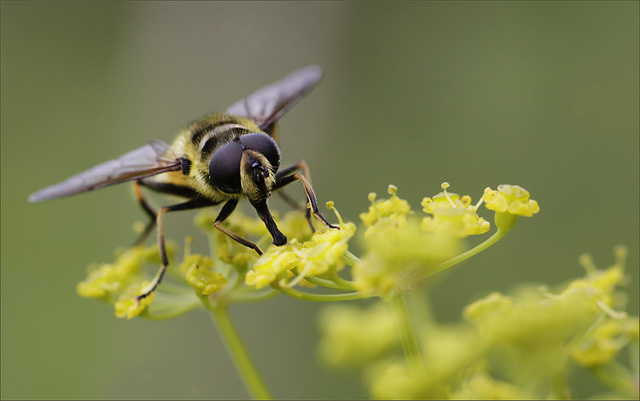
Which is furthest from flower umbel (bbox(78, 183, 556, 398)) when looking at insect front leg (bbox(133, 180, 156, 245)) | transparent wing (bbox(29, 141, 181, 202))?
insect front leg (bbox(133, 180, 156, 245))

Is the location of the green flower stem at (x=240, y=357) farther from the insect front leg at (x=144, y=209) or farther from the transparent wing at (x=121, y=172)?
the insect front leg at (x=144, y=209)

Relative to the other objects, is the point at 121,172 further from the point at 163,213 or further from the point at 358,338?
the point at 358,338

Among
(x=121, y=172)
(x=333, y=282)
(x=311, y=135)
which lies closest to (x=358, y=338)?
(x=333, y=282)

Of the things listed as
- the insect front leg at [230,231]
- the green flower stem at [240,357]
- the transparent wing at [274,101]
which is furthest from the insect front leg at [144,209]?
the green flower stem at [240,357]

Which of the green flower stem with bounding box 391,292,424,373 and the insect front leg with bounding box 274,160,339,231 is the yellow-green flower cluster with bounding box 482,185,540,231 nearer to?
the green flower stem with bounding box 391,292,424,373

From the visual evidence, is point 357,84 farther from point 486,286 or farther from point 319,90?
point 486,286

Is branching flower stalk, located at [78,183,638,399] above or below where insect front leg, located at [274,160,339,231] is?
below
